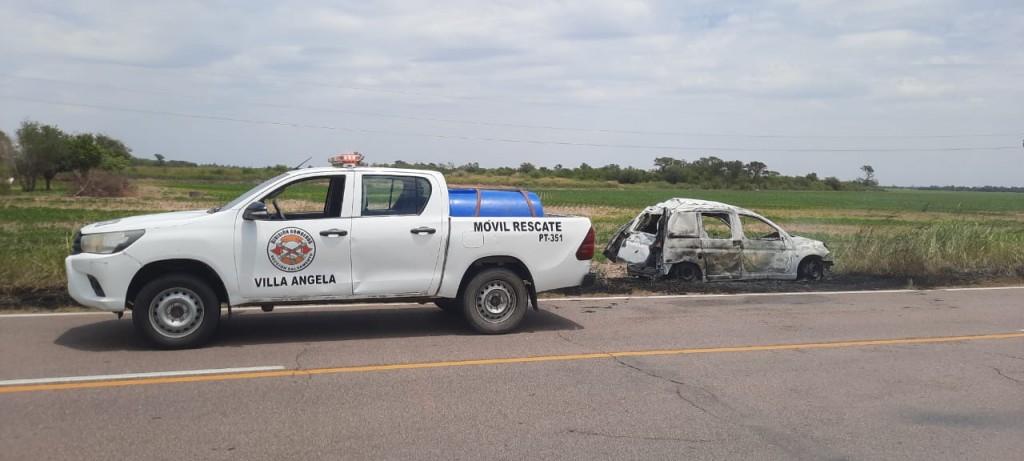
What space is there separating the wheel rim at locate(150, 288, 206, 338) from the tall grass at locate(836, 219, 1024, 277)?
12.0m

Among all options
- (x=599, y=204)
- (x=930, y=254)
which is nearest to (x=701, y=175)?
(x=599, y=204)

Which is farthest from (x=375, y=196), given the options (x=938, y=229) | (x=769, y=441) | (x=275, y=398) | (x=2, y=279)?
(x=938, y=229)

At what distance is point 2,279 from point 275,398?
6.37 m

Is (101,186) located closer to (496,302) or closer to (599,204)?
(599,204)

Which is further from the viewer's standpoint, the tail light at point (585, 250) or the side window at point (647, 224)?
the side window at point (647, 224)


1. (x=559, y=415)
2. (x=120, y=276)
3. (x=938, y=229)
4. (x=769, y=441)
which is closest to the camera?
(x=769, y=441)

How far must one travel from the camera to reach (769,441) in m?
5.68

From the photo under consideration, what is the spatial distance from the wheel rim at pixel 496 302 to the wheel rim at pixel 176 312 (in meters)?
2.90

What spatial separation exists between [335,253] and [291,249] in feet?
1.43

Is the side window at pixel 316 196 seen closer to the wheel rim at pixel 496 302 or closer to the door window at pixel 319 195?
the door window at pixel 319 195

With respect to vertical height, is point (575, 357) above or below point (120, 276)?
below

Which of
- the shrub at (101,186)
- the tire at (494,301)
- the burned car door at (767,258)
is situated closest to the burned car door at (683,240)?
the burned car door at (767,258)

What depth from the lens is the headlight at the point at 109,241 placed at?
789cm

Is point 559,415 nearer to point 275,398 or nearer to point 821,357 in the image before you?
point 275,398
